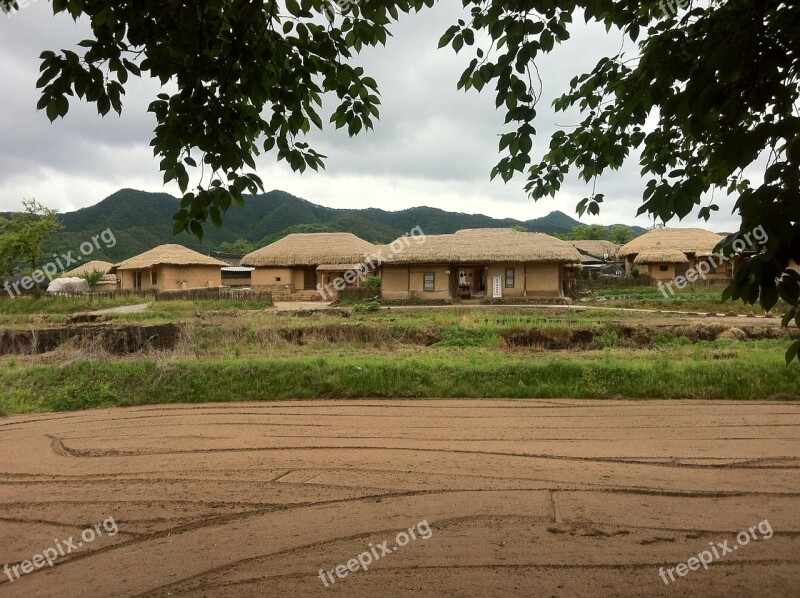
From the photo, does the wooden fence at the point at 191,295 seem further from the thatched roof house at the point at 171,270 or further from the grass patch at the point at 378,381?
the grass patch at the point at 378,381

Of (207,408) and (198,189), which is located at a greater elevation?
(198,189)

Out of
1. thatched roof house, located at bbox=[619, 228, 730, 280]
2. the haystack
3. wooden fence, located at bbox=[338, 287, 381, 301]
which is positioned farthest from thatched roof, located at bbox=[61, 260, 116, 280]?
thatched roof house, located at bbox=[619, 228, 730, 280]

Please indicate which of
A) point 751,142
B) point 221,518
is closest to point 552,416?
point 221,518

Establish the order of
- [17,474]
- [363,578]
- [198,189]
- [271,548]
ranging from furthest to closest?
1. [17,474]
2. [271,548]
3. [363,578]
4. [198,189]

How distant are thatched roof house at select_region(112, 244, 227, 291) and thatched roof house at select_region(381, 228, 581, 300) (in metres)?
13.4

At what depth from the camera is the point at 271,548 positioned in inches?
140

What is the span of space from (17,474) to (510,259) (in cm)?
2349

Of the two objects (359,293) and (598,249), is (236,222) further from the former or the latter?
(359,293)

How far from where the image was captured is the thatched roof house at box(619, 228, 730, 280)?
34031 millimetres

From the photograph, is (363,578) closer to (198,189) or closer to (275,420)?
(198,189)

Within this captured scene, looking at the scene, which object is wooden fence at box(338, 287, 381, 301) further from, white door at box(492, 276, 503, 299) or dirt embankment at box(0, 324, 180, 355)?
dirt embankment at box(0, 324, 180, 355)

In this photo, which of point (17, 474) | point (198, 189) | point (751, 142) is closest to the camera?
point (751, 142)

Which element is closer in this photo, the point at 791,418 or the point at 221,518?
the point at 221,518

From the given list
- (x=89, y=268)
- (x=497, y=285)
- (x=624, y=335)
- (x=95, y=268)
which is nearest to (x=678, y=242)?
(x=497, y=285)
